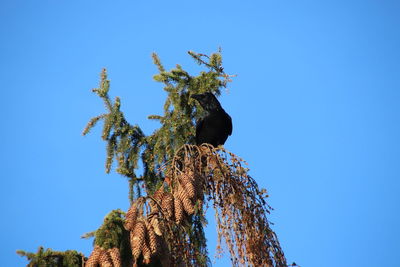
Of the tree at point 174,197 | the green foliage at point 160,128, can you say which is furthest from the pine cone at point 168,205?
the green foliage at point 160,128

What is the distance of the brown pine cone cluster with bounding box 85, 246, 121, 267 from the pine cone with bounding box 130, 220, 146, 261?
0.29ft

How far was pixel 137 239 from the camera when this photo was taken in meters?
3.21

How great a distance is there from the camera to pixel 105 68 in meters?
6.34

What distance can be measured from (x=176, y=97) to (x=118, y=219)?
130 inches

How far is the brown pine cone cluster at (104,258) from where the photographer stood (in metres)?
3.10

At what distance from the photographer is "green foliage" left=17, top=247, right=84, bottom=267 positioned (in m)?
3.22

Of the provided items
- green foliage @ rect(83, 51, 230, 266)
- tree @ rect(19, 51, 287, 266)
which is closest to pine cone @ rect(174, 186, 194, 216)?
tree @ rect(19, 51, 287, 266)

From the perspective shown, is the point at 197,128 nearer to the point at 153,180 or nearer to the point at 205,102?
the point at 205,102

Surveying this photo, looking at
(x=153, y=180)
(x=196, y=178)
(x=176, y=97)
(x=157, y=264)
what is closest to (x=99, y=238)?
(x=157, y=264)

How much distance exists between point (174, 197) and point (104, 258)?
0.85 m

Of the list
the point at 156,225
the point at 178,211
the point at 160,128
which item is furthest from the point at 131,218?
the point at 160,128

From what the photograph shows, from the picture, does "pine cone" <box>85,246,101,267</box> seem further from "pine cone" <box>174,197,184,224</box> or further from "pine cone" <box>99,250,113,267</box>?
"pine cone" <box>174,197,184,224</box>

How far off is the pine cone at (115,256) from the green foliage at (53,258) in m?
0.23

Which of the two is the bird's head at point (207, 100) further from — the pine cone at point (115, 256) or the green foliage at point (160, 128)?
the pine cone at point (115, 256)
